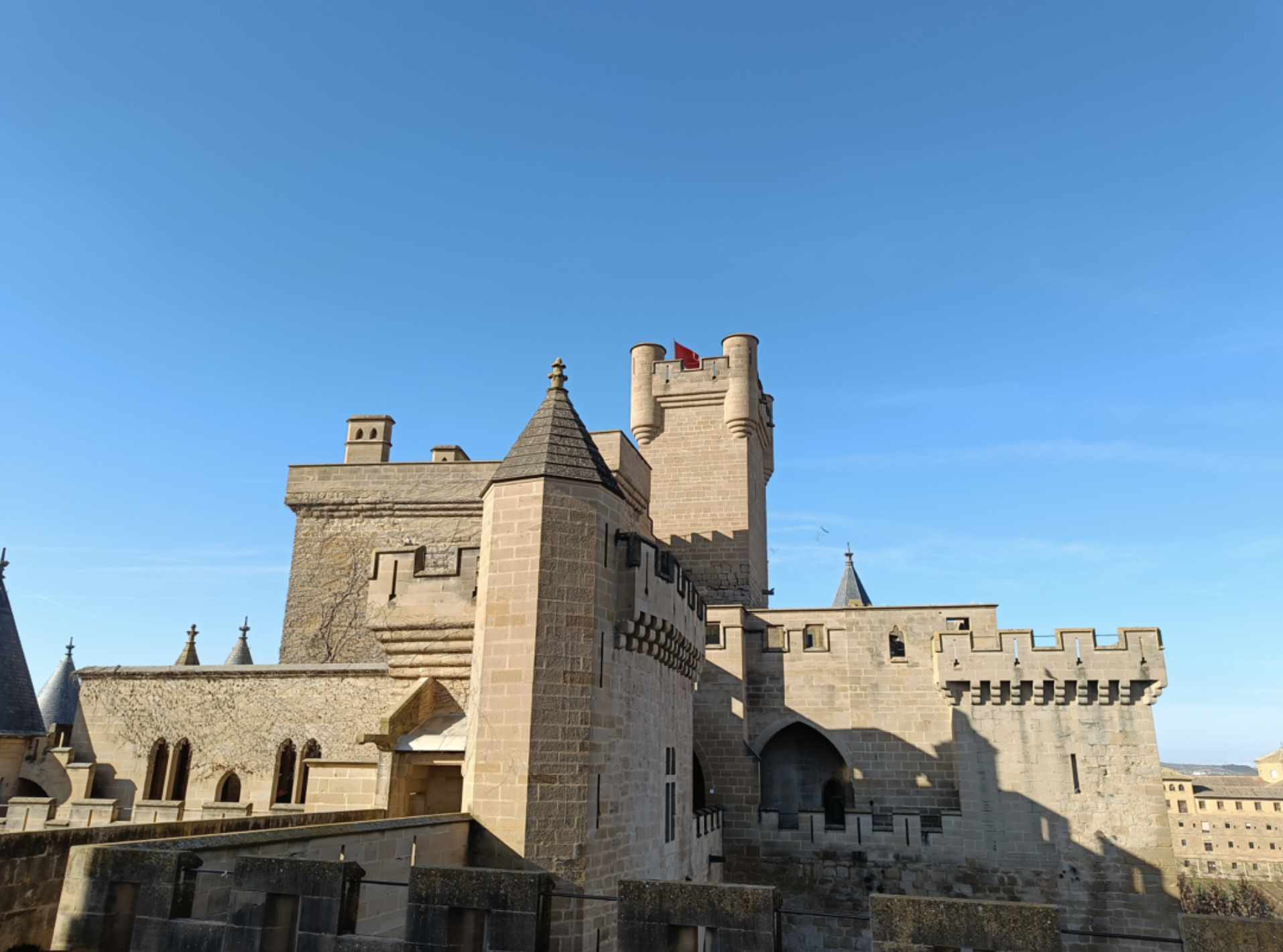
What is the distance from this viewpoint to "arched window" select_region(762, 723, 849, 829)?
23203 millimetres

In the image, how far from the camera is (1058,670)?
→ 20750mm

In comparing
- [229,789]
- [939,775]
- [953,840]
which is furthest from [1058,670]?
[229,789]

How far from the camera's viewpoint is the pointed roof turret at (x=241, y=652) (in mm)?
30938

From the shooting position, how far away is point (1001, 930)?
5395 mm

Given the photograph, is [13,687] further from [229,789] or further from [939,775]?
[939,775]

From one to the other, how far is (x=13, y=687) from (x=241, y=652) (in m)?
11.0

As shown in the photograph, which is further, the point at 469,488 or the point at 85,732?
the point at 469,488

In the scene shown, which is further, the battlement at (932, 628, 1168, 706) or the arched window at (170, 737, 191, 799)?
the battlement at (932, 628, 1168, 706)

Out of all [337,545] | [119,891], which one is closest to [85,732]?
[337,545]

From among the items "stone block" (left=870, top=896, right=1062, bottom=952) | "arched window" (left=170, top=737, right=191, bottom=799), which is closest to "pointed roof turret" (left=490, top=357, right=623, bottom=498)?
"stone block" (left=870, top=896, right=1062, bottom=952)

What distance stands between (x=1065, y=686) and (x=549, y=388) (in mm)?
15369

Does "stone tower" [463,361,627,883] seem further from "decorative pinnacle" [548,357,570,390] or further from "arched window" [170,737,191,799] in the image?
"arched window" [170,737,191,799]

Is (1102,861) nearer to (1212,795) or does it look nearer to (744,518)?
(744,518)

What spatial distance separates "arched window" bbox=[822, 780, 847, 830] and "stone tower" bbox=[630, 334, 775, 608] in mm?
5690
